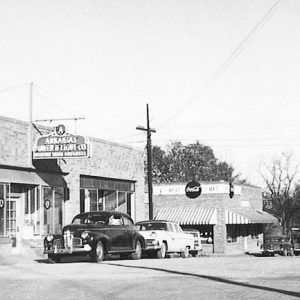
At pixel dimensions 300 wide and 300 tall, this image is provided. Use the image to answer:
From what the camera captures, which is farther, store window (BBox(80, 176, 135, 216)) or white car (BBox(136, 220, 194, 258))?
store window (BBox(80, 176, 135, 216))

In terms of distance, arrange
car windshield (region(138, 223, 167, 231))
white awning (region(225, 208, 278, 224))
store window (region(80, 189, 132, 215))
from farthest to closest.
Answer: white awning (region(225, 208, 278, 224)), store window (region(80, 189, 132, 215)), car windshield (region(138, 223, 167, 231))

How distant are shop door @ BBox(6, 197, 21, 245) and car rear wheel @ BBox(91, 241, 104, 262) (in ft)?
20.8

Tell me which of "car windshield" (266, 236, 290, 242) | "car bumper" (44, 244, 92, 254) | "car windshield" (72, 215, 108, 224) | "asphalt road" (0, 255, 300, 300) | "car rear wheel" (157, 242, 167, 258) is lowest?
"car windshield" (266, 236, 290, 242)

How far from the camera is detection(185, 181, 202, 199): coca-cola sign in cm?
4819

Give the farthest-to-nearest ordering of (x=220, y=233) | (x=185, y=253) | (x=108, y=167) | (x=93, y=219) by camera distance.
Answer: (x=220, y=233), (x=108, y=167), (x=185, y=253), (x=93, y=219)

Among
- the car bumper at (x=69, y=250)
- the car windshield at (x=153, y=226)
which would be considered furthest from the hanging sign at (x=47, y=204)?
the car bumper at (x=69, y=250)

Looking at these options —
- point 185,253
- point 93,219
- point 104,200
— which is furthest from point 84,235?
point 104,200

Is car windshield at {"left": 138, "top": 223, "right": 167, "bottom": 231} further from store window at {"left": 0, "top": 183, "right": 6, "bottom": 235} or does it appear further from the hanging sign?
store window at {"left": 0, "top": 183, "right": 6, "bottom": 235}

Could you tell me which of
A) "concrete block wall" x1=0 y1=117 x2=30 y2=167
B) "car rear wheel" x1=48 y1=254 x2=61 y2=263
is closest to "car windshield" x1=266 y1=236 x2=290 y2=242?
"concrete block wall" x1=0 y1=117 x2=30 y2=167

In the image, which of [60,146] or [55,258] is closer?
[55,258]

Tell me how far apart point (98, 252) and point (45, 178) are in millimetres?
7924

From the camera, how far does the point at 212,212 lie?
48.6 m

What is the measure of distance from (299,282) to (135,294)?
3.89 meters

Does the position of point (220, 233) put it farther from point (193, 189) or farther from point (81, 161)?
point (81, 161)
